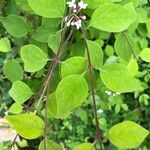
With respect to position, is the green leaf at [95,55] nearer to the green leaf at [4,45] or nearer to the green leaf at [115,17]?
the green leaf at [115,17]

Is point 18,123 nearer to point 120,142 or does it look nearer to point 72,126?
point 120,142

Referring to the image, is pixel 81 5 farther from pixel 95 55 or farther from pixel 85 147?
pixel 85 147

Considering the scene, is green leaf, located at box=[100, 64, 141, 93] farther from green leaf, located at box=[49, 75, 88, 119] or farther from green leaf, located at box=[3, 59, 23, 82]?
green leaf, located at box=[3, 59, 23, 82]

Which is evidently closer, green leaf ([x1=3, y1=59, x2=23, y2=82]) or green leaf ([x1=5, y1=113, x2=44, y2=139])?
green leaf ([x1=5, y1=113, x2=44, y2=139])

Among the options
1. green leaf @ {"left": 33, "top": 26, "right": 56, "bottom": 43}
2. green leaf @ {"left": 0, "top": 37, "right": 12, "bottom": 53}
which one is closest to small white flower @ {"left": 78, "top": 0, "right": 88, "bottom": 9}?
green leaf @ {"left": 33, "top": 26, "right": 56, "bottom": 43}

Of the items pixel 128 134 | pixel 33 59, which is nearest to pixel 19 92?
pixel 33 59

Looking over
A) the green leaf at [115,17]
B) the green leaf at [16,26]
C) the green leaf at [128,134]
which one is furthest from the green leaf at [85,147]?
the green leaf at [16,26]

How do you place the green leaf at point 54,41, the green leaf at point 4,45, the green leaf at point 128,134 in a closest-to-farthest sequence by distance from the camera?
the green leaf at point 128,134 → the green leaf at point 54,41 → the green leaf at point 4,45
